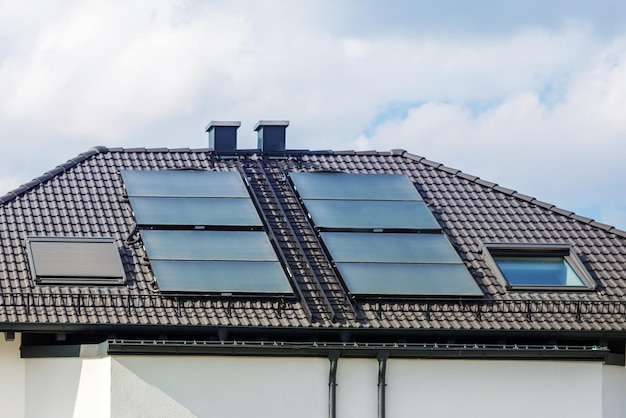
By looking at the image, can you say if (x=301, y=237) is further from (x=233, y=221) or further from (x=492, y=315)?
(x=492, y=315)

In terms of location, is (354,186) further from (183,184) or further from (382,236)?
(183,184)

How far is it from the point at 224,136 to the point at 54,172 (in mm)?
4167

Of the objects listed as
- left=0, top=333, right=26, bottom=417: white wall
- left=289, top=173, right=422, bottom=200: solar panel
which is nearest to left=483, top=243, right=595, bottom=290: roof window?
left=289, top=173, right=422, bottom=200: solar panel

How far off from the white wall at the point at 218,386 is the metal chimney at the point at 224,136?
26.8 ft

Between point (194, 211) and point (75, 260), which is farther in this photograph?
point (194, 211)

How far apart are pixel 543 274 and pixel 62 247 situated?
9.43 meters

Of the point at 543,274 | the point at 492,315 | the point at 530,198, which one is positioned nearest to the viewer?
the point at 492,315

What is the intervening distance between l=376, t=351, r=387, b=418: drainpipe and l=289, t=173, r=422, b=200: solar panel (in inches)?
207

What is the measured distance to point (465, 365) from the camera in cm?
2339

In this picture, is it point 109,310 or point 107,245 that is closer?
point 109,310

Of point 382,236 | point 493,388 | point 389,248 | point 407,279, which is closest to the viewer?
point 493,388

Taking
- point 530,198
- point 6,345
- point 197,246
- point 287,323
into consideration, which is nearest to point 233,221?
point 197,246

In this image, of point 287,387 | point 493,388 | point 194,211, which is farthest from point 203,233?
point 493,388

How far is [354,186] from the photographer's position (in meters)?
27.9
